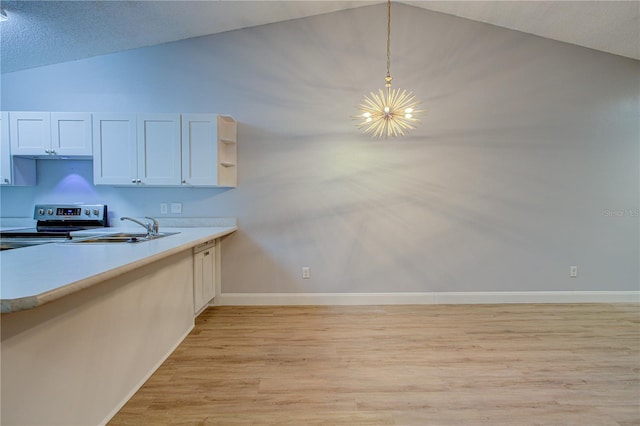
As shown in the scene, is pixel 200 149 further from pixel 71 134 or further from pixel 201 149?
pixel 71 134

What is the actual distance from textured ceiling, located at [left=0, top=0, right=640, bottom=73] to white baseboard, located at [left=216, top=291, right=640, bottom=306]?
9.31ft

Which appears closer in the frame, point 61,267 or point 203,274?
point 61,267

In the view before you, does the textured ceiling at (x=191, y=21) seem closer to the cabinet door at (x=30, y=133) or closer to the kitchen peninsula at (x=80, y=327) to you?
the cabinet door at (x=30, y=133)

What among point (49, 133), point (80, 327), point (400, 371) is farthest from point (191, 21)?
point (400, 371)

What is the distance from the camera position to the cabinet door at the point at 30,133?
109 inches

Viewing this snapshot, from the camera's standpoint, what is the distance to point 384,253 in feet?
10.8

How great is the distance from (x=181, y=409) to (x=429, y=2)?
4.27 meters

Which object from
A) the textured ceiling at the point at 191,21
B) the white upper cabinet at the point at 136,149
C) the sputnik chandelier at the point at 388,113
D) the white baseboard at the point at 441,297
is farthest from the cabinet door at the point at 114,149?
the sputnik chandelier at the point at 388,113

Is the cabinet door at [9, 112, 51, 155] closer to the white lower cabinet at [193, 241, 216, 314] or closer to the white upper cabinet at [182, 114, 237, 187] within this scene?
the white upper cabinet at [182, 114, 237, 187]

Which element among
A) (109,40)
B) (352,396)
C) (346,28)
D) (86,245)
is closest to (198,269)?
(86,245)

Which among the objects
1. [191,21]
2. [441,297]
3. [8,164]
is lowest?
[441,297]

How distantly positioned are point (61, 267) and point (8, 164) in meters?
2.54

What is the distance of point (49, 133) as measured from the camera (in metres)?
2.78

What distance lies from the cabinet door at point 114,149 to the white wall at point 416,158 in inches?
13.9
